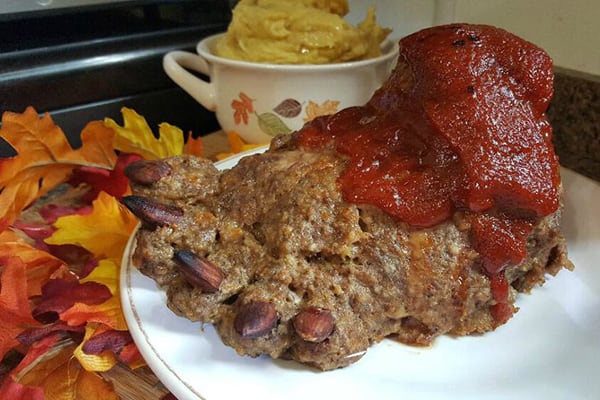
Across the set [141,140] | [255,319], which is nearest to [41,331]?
[255,319]

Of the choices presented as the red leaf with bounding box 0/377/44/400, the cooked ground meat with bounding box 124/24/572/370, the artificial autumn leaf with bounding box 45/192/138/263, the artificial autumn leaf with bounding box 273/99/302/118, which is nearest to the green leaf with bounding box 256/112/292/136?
the artificial autumn leaf with bounding box 273/99/302/118

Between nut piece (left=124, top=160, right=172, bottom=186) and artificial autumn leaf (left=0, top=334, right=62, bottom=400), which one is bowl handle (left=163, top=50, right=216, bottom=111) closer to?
nut piece (left=124, top=160, right=172, bottom=186)

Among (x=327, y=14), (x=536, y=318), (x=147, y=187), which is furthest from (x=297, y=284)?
(x=327, y=14)

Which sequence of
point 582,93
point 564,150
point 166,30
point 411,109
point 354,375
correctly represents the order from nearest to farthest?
point 354,375
point 411,109
point 582,93
point 564,150
point 166,30

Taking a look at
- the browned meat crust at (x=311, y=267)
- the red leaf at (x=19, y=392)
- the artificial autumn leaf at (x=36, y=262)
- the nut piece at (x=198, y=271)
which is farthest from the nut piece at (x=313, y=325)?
the artificial autumn leaf at (x=36, y=262)

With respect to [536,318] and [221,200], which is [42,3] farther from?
[536,318]

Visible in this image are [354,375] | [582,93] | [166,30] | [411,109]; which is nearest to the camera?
[354,375]

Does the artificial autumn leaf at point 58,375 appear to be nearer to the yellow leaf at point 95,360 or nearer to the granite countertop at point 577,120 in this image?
the yellow leaf at point 95,360
